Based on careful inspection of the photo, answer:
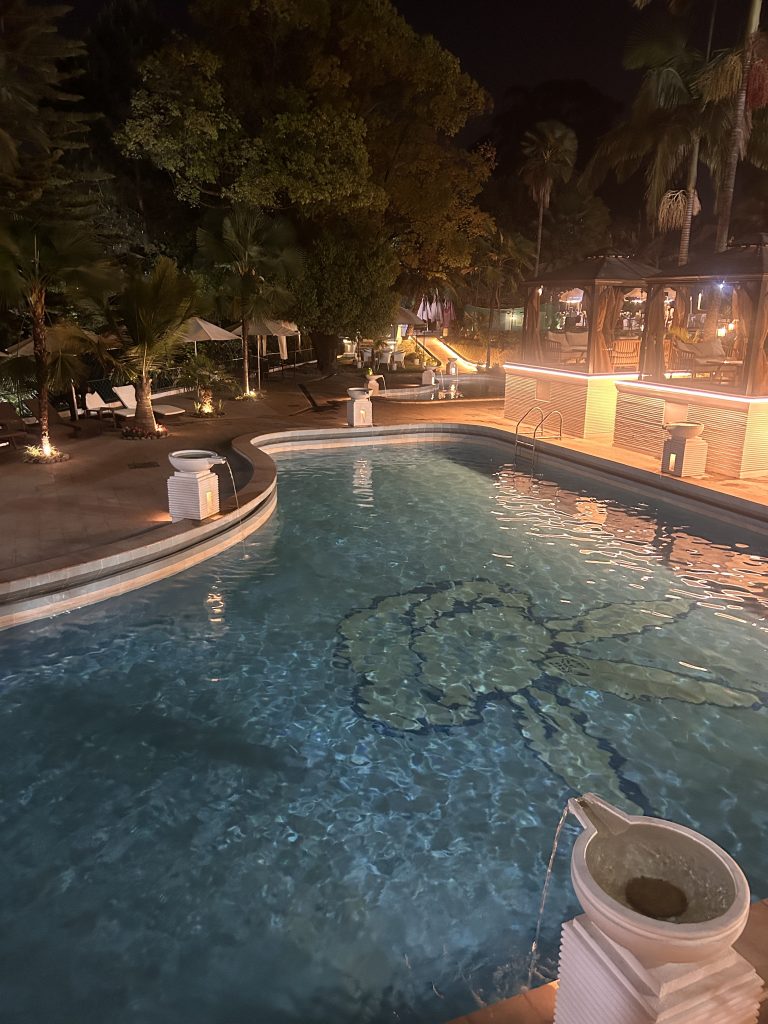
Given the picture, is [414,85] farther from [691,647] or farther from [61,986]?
[61,986]

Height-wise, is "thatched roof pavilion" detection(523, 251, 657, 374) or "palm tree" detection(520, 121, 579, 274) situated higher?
"palm tree" detection(520, 121, 579, 274)

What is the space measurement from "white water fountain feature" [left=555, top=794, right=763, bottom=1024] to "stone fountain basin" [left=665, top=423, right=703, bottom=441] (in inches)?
406

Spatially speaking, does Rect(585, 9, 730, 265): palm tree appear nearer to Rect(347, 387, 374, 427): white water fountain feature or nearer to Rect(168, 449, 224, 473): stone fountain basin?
Rect(347, 387, 374, 427): white water fountain feature

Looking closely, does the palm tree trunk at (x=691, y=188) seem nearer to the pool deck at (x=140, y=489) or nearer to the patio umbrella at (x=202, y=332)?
the pool deck at (x=140, y=489)

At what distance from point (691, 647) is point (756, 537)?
3845mm

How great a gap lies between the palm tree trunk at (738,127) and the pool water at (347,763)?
1050 centimetres

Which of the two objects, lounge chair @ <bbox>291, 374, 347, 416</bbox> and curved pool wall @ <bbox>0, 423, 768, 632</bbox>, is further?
lounge chair @ <bbox>291, 374, 347, 416</bbox>

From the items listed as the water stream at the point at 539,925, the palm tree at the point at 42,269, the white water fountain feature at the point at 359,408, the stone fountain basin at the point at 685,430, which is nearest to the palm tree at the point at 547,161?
the white water fountain feature at the point at 359,408

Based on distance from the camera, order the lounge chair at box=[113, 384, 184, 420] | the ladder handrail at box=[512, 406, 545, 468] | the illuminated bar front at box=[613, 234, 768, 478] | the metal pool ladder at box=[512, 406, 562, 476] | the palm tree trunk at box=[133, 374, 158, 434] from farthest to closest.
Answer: the lounge chair at box=[113, 384, 184, 420]
the ladder handrail at box=[512, 406, 545, 468]
the metal pool ladder at box=[512, 406, 562, 476]
the palm tree trunk at box=[133, 374, 158, 434]
the illuminated bar front at box=[613, 234, 768, 478]

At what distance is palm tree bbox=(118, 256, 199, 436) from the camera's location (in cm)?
1258

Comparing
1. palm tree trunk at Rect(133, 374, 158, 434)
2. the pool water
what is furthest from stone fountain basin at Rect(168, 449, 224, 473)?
palm tree trunk at Rect(133, 374, 158, 434)

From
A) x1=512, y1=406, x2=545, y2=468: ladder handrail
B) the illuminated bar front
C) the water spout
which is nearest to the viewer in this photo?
the water spout

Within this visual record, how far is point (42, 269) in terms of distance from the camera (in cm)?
1070

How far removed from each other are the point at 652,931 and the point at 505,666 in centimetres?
440
